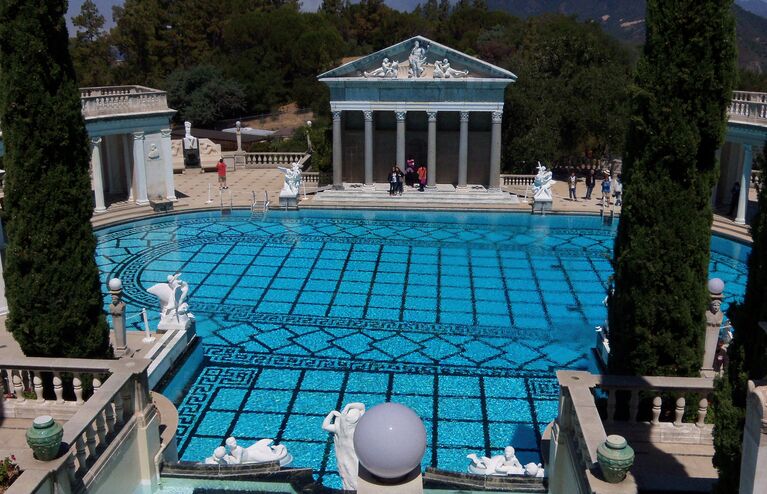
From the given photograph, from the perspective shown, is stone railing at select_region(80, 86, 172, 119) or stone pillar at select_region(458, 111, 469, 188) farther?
stone pillar at select_region(458, 111, 469, 188)

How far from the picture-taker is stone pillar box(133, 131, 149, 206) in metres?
27.5

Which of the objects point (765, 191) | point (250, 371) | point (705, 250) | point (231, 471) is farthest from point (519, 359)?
point (765, 191)

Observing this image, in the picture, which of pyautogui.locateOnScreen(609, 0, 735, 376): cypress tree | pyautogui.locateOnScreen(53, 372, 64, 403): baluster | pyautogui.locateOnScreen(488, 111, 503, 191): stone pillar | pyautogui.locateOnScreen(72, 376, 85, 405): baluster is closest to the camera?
pyautogui.locateOnScreen(609, 0, 735, 376): cypress tree

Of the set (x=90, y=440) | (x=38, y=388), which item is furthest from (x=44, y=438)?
(x=38, y=388)

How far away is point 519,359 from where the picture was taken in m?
14.7

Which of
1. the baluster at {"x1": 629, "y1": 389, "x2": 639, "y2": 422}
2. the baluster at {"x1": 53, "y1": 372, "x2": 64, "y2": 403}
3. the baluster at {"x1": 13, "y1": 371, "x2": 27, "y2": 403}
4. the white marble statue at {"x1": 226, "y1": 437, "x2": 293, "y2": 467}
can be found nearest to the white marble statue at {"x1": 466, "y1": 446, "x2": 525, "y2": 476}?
the baluster at {"x1": 629, "y1": 389, "x2": 639, "y2": 422}

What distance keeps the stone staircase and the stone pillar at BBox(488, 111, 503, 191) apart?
0.49 m

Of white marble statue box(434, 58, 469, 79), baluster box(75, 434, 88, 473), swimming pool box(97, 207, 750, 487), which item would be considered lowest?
swimming pool box(97, 207, 750, 487)

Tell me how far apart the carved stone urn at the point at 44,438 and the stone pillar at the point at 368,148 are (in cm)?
2490

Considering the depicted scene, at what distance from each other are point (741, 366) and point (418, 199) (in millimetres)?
24429

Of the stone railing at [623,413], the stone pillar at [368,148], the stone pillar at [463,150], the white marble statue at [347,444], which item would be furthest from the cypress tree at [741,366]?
the stone pillar at [368,148]

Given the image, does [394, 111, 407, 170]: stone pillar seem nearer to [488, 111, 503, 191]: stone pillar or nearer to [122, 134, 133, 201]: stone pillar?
[488, 111, 503, 191]: stone pillar

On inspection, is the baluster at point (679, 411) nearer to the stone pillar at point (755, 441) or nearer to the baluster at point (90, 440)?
the stone pillar at point (755, 441)

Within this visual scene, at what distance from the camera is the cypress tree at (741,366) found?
5.19 metres
